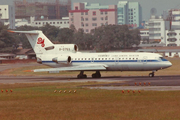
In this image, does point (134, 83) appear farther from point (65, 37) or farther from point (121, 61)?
point (65, 37)

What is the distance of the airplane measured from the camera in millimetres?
48594

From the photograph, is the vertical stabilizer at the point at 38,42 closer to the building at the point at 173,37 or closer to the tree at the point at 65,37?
the tree at the point at 65,37

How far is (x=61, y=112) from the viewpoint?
69.2 feet

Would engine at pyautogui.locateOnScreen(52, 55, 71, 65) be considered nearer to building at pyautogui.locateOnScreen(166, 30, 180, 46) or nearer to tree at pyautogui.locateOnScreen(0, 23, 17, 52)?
tree at pyautogui.locateOnScreen(0, 23, 17, 52)

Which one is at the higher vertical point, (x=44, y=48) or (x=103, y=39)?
(x=103, y=39)

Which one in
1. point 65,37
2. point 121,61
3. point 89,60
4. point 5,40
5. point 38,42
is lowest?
point 121,61

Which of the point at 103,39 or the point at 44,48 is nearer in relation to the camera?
the point at 44,48

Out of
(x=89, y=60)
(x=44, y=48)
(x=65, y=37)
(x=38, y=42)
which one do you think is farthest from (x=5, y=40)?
(x=89, y=60)

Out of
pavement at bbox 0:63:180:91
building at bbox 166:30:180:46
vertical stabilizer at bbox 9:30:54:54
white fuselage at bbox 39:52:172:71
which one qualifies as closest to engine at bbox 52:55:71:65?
white fuselage at bbox 39:52:172:71

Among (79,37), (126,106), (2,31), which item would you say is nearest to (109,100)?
(126,106)

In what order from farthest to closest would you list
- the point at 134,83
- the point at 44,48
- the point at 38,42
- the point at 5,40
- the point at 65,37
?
the point at 65,37, the point at 5,40, the point at 38,42, the point at 44,48, the point at 134,83

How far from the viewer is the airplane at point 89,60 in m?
48.6

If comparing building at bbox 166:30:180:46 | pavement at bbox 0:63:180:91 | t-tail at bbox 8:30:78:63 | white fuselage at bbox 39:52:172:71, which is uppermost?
building at bbox 166:30:180:46

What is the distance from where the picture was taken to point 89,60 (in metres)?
50.3
